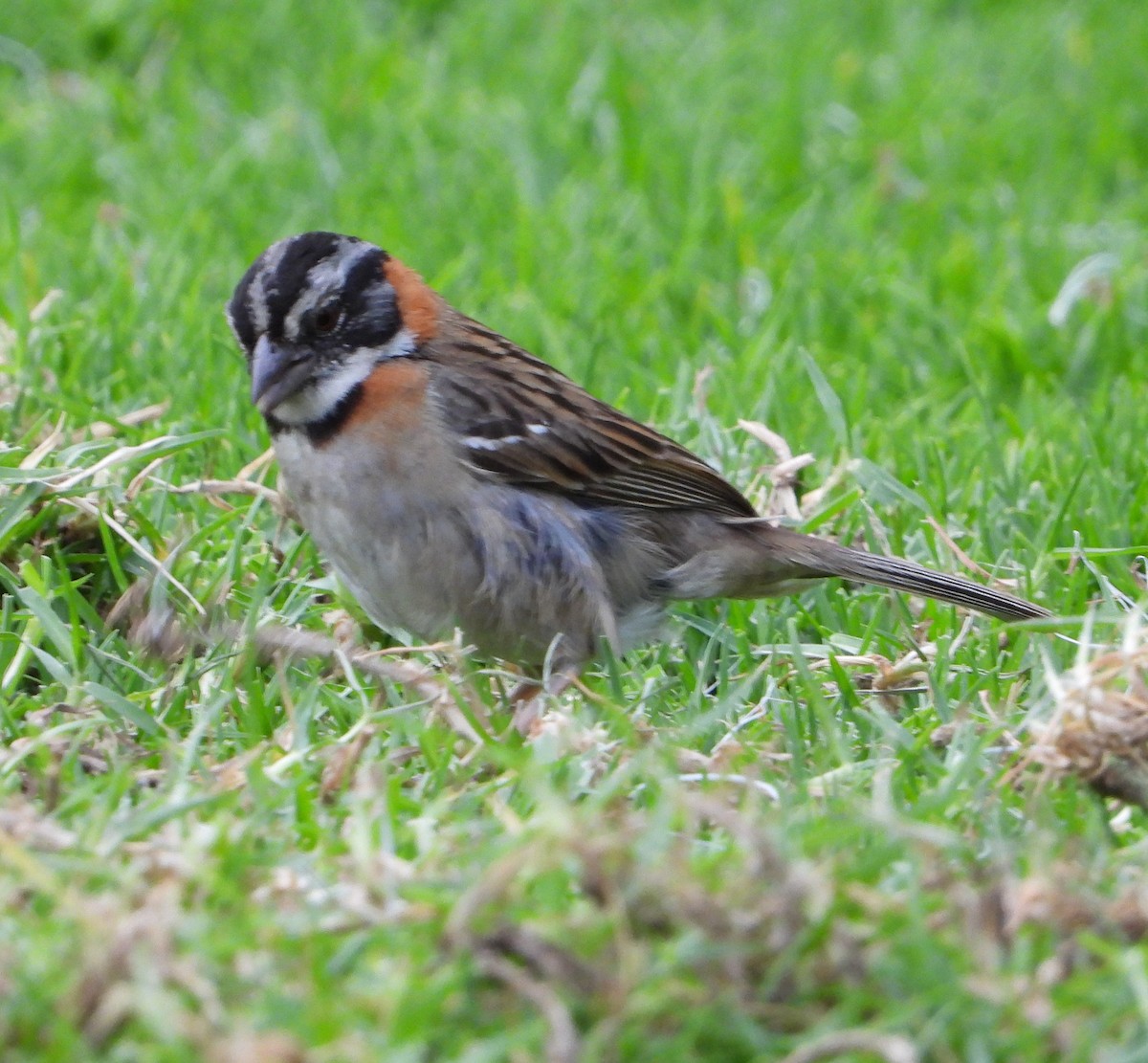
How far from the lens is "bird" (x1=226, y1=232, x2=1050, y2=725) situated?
4430mm

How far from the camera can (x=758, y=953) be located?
277cm

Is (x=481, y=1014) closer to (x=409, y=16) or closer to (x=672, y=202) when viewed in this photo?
(x=672, y=202)

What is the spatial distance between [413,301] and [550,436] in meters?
0.48

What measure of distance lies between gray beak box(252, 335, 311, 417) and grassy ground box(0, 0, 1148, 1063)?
0.42 m

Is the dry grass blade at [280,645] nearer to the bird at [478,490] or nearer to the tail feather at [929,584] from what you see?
the bird at [478,490]

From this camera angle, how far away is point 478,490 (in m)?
4.55

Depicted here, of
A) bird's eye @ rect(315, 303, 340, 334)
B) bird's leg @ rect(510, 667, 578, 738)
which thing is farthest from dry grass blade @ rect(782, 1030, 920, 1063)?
bird's eye @ rect(315, 303, 340, 334)

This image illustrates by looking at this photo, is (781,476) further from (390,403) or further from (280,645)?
(280,645)

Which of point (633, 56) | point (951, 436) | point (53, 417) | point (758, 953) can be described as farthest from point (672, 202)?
point (758, 953)

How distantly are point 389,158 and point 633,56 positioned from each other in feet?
5.75

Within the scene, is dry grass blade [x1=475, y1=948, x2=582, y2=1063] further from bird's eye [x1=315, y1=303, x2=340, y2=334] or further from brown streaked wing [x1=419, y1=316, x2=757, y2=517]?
bird's eye [x1=315, y1=303, x2=340, y2=334]

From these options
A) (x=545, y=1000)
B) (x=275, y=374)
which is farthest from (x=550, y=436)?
(x=545, y=1000)

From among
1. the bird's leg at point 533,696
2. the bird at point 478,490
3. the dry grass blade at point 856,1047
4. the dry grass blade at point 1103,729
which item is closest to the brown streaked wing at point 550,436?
the bird at point 478,490

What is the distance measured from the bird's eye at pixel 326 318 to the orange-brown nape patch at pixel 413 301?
212mm
